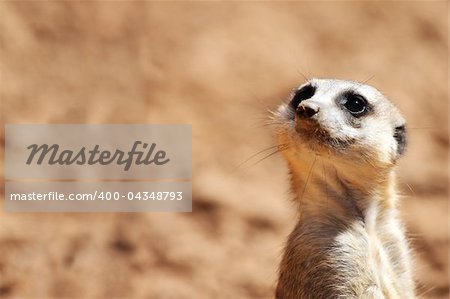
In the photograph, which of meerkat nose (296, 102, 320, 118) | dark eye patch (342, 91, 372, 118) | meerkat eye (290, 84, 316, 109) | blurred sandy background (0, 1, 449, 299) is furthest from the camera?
blurred sandy background (0, 1, 449, 299)

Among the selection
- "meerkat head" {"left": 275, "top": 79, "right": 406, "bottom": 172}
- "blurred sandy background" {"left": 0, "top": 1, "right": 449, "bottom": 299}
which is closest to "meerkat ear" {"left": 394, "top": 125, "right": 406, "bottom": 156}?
"meerkat head" {"left": 275, "top": 79, "right": 406, "bottom": 172}

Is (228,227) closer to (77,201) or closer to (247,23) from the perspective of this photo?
(77,201)

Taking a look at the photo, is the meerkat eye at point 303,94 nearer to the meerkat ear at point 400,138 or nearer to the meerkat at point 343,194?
the meerkat at point 343,194

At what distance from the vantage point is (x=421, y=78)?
16.2 feet

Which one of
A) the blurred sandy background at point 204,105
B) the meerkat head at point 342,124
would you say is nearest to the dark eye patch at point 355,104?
the meerkat head at point 342,124

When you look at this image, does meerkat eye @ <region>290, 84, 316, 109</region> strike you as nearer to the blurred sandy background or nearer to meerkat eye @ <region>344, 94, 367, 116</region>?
meerkat eye @ <region>344, 94, 367, 116</region>

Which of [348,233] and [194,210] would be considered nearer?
[348,233]

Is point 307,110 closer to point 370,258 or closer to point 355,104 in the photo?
point 355,104

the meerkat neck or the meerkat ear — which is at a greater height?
the meerkat ear

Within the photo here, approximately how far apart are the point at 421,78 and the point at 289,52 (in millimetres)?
745

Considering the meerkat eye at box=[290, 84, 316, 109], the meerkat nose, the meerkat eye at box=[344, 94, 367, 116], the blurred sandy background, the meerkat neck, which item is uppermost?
the blurred sandy background

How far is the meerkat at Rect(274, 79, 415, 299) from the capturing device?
8.03ft

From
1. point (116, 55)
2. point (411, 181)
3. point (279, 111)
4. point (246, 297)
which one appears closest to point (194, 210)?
point (246, 297)

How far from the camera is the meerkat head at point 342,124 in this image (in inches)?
96.3
